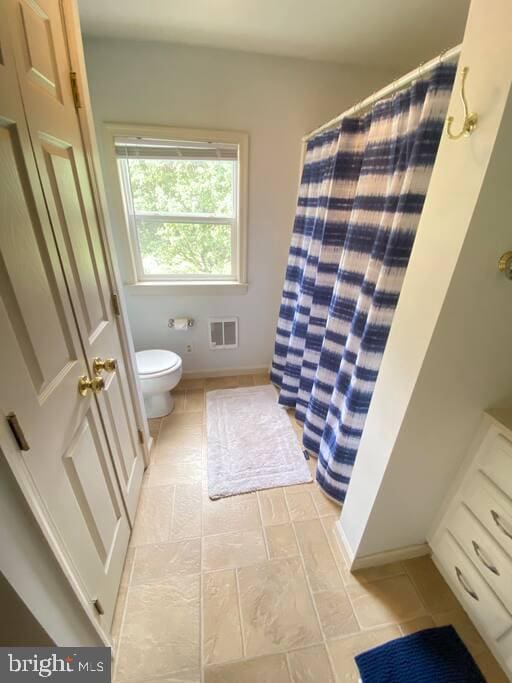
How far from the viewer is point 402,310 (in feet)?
2.86

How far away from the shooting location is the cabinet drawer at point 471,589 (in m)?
0.93

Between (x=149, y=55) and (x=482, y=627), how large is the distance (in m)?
3.06

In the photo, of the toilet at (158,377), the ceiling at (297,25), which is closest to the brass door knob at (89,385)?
the toilet at (158,377)

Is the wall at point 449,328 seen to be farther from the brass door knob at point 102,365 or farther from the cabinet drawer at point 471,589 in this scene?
the brass door knob at point 102,365

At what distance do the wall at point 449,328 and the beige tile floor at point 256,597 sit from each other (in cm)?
22

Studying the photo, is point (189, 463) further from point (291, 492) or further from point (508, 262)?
point (508, 262)

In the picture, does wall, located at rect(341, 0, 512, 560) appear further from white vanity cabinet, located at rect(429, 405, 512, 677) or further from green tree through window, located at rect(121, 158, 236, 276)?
green tree through window, located at rect(121, 158, 236, 276)

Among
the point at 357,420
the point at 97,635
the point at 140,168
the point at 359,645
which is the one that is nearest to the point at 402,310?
the point at 357,420

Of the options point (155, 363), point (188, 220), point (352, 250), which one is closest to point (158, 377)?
point (155, 363)

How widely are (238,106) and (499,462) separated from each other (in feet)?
7.39

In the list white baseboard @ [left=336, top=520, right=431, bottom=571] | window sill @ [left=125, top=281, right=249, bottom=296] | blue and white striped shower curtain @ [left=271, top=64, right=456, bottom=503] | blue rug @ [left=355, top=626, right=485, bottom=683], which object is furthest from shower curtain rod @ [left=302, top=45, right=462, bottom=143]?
blue rug @ [left=355, top=626, right=485, bottom=683]

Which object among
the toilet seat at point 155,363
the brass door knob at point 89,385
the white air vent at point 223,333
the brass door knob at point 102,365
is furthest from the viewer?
the white air vent at point 223,333

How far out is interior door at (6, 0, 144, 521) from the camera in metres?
0.68

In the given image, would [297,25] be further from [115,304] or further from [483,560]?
[483,560]
